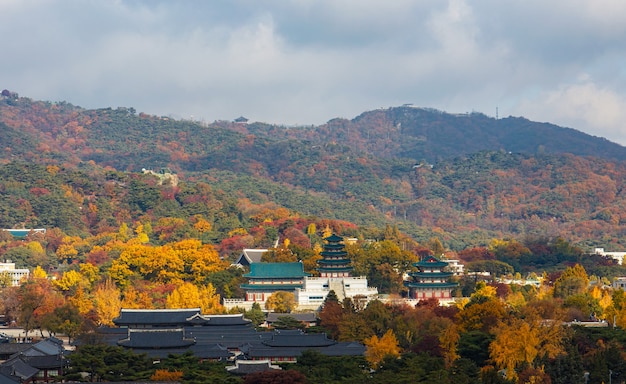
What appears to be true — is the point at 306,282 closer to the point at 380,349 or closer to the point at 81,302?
the point at 81,302

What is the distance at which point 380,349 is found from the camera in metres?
58.9

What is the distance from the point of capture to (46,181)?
126 metres

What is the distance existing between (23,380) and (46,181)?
74236 mm

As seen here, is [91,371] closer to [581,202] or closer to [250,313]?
[250,313]

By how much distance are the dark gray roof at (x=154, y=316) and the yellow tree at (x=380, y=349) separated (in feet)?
47.3

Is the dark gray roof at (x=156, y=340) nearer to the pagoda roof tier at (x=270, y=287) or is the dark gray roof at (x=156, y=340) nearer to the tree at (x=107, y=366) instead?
the tree at (x=107, y=366)

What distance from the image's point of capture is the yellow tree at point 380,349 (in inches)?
2286

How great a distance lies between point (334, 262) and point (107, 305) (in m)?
16.9

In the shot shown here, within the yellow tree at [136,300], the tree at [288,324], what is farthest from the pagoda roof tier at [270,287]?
the tree at [288,324]

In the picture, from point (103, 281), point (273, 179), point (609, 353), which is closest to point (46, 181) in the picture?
point (103, 281)

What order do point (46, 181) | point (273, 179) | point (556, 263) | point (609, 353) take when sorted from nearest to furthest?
point (609, 353), point (556, 263), point (46, 181), point (273, 179)

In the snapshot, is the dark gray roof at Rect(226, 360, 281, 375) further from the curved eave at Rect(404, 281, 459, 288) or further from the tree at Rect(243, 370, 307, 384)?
the curved eave at Rect(404, 281, 459, 288)

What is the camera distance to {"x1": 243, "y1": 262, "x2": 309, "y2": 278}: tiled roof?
84.1 m

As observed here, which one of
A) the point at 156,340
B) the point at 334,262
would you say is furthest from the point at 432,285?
the point at 156,340
